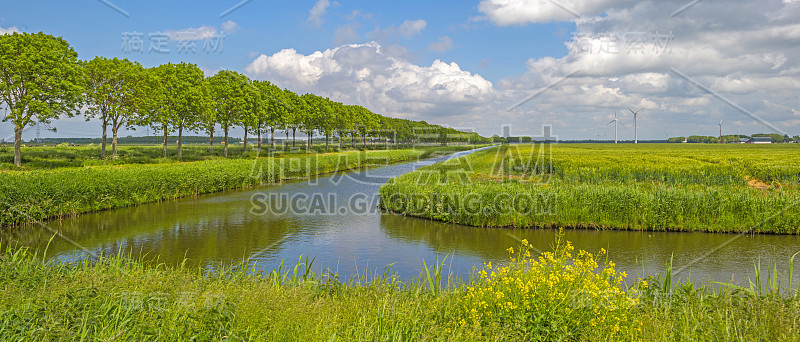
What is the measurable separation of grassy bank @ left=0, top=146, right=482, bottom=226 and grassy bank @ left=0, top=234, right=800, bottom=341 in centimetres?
1438

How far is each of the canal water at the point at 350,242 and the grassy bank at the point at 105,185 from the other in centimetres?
86

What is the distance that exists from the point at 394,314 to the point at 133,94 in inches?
1852

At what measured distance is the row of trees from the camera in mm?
32562

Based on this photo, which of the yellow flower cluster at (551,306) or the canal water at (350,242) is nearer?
the yellow flower cluster at (551,306)

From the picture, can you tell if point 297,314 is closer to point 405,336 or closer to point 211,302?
point 211,302

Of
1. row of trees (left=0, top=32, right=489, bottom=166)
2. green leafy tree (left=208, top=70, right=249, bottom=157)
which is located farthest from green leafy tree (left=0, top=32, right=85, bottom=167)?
green leafy tree (left=208, top=70, right=249, bottom=157)

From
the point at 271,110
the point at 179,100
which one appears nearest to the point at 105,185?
the point at 179,100

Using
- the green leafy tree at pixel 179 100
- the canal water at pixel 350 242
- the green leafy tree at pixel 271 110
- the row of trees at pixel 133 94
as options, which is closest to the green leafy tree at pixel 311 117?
the row of trees at pixel 133 94

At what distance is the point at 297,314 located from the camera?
5.69 metres

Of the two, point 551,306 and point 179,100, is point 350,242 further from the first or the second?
point 179,100

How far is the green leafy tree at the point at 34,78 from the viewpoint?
31594 mm

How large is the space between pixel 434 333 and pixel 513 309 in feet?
3.98

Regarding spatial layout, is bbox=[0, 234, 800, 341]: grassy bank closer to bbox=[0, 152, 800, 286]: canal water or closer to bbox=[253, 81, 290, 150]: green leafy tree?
bbox=[0, 152, 800, 286]: canal water

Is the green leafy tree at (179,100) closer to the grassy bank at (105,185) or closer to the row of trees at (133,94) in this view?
the row of trees at (133,94)
